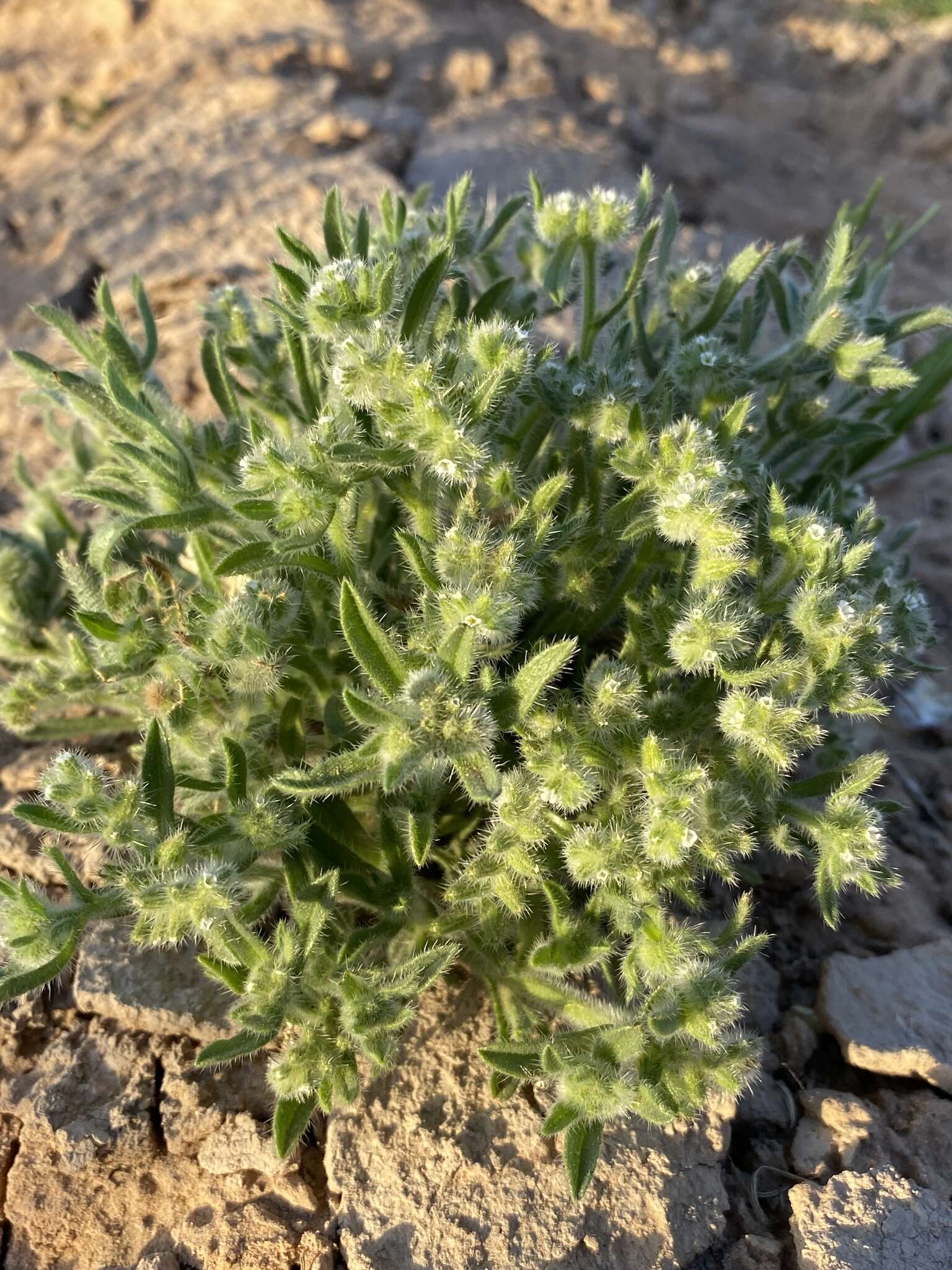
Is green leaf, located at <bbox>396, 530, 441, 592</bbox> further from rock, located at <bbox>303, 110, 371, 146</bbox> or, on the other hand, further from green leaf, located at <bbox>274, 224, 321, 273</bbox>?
rock, located at <bbox>303, 110, 371, 146</bbox>

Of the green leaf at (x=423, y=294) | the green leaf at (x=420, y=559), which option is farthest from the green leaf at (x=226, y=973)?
the green leaf at (x=423, y=294)

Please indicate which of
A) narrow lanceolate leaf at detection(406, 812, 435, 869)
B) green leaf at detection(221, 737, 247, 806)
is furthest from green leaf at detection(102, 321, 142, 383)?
narrow lanceolate leaf at detection(406, 812, 435, 869)

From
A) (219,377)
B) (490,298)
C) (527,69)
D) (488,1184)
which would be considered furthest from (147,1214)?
(527,69)

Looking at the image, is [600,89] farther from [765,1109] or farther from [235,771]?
[765,1109]

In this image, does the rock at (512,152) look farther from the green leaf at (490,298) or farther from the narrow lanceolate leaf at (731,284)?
the green leaf at (490,298)

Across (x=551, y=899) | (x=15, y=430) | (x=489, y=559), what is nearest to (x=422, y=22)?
(x=15, y=430)
